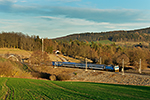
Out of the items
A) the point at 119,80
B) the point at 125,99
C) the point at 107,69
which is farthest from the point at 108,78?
the point at 125,99

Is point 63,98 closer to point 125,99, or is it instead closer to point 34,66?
point 125,99

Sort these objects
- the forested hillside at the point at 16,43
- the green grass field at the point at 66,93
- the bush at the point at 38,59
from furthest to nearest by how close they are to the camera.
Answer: the forested hillside at the point at 16,43
the bush at the point at 38,59
the green grass field at the point at 66,93

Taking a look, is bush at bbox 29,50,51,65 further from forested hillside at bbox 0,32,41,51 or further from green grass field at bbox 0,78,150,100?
forested hillside at bbox 0,32,41,51

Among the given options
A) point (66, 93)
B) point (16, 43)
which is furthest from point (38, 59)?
point (16, 43)

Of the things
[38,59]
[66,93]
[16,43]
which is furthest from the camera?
[16,43]

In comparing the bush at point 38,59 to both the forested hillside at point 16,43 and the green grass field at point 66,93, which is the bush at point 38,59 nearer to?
the green grass field at point 66,93

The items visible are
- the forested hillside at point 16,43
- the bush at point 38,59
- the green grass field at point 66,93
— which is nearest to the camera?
the green grass field at point 66,93

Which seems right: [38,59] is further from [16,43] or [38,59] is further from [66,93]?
[16,43]

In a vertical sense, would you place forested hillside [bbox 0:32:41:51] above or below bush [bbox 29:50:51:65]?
above

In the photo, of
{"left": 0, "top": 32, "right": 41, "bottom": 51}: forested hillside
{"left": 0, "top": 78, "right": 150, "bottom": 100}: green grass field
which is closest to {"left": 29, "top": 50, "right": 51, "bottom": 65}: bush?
{"left": 0, "top": 78, "right": 150, "bottom": 100}: green grass field

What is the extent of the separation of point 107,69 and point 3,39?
3341 inches

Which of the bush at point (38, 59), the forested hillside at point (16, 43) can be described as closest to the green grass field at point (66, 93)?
the bush at point (38, 59)

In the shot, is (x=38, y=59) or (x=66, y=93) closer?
(x=66, y=93)

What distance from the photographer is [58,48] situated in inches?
5635
